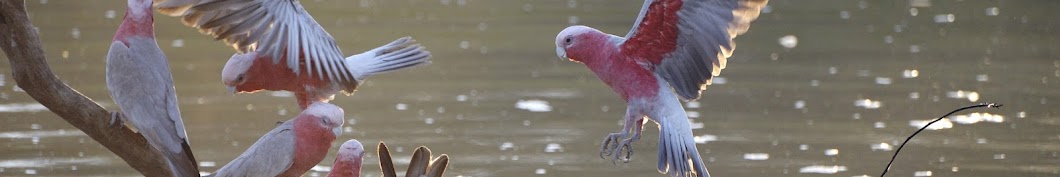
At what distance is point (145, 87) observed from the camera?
4.56m

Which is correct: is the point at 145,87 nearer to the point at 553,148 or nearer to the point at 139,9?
the point at 139,9

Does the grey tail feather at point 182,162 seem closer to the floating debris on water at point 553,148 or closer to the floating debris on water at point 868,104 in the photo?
the floating debris on water at point 553,148

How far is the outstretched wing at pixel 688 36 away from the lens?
4.21m

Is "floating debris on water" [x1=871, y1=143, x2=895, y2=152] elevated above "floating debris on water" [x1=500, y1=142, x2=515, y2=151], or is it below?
above

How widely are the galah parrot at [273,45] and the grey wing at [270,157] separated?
0.16 metres

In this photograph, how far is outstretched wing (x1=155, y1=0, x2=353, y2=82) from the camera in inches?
170

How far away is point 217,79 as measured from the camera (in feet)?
37.7

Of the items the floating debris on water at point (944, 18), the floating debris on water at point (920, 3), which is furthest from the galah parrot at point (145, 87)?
the floating debris on water at point (920, 3)

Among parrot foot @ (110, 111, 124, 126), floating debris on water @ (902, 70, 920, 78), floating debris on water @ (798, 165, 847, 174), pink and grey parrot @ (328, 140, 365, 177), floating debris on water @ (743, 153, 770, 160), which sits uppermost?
floating debris on water @ (902, 70, 920, 78)

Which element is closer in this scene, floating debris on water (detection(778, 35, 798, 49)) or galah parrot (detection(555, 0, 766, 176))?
galah parrot (detection(555, 0, 766, 176))

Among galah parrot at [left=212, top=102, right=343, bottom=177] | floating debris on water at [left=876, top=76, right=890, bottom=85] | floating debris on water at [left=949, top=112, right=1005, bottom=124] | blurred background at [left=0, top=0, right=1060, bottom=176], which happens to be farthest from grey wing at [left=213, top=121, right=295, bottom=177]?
floating debris on water at [left=876, top=76, right=890, bottom=85]

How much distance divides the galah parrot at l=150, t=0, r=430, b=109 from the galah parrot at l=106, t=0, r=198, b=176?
17 centimetres

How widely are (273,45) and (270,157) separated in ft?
1.05

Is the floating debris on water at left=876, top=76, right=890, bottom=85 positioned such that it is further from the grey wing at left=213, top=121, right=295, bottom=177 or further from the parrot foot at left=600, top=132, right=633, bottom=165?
the grey wing at left=213, top=121, right=295, bottom=177
